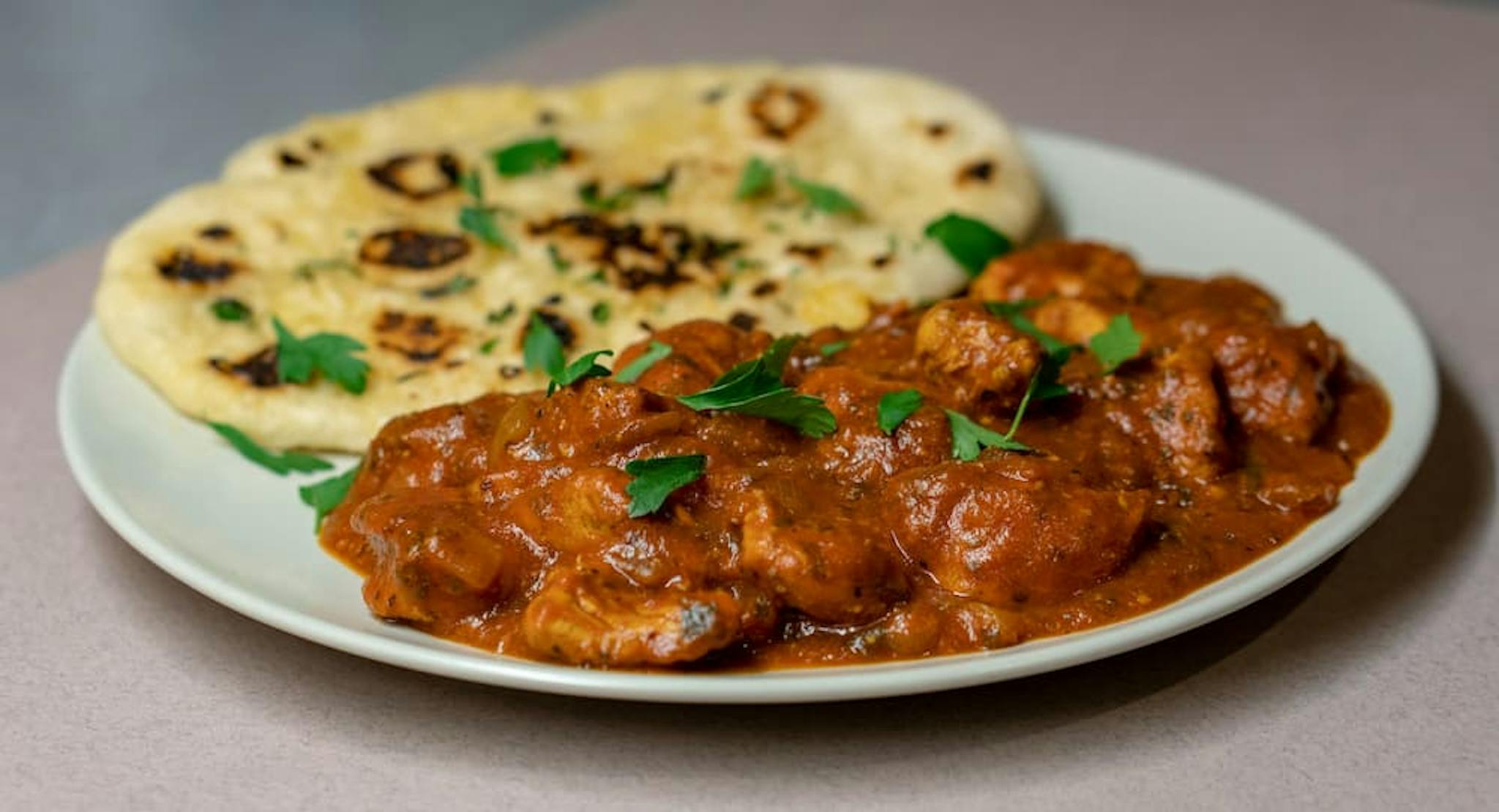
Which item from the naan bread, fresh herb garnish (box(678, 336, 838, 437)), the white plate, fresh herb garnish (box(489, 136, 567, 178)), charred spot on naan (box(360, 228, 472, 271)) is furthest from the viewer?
fresh herb garnish (box(489, 136, 567, 178))

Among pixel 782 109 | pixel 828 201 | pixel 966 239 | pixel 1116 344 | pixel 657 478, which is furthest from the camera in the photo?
pixel 782 109

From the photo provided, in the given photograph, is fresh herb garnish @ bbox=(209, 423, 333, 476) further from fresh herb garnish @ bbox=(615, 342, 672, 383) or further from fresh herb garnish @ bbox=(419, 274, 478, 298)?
fresh herb garnish @ bbox=(615, 342, 672, 383)

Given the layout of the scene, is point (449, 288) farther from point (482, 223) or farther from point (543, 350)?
point (543, 350)

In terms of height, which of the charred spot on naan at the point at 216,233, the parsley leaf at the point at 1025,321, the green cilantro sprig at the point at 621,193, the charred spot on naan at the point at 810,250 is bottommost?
the charred spot on naan at the point at 216,233

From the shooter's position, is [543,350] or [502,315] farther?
[502,315]

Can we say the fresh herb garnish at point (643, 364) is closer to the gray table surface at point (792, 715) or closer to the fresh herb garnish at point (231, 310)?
the gray table surface at point (792, 715)

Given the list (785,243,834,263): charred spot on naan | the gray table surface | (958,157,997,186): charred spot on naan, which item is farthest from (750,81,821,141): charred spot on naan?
the gray table surface

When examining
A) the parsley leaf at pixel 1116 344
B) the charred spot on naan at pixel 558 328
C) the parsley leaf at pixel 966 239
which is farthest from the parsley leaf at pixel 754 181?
the parsley leaf at pixel 1116 344

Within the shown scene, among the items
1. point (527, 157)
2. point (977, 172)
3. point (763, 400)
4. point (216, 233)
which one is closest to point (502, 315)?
point (527, 157)
